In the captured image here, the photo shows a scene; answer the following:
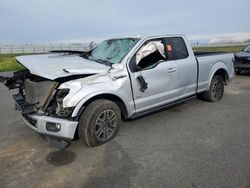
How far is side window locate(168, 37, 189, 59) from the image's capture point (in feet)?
17.6

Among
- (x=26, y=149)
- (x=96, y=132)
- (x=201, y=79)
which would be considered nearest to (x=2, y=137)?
(x=26, y=149)

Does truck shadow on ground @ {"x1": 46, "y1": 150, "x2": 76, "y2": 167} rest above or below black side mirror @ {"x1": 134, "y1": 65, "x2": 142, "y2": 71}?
below

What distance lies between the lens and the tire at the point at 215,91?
644cm

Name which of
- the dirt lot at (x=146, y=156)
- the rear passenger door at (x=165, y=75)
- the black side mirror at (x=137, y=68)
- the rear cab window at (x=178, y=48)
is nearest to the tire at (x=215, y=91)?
the rear passenger door at (x=165, y=75)

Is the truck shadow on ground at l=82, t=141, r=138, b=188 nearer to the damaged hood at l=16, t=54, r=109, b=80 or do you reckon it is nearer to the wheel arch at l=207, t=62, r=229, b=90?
the damaged hood at l=16, t=54, r=109, b=80

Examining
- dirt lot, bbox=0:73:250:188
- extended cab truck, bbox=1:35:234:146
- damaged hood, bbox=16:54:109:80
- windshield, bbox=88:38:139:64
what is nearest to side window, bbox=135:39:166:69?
extended cab truck, bbox=1:35:234:146

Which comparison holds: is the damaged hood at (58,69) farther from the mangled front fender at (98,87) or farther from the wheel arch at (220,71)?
the wheel arch at (220,71)

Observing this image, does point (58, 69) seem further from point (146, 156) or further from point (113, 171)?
point (146, 156)

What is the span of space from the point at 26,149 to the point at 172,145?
2419 millimetres

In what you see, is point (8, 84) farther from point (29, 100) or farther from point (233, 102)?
point (233, 102)

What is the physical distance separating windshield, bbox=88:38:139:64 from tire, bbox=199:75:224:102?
269 centimetres

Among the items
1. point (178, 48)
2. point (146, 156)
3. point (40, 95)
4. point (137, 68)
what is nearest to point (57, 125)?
point (40, 95)

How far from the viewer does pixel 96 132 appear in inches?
162

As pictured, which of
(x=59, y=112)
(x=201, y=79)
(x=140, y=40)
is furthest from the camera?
(x=201, y=79)
